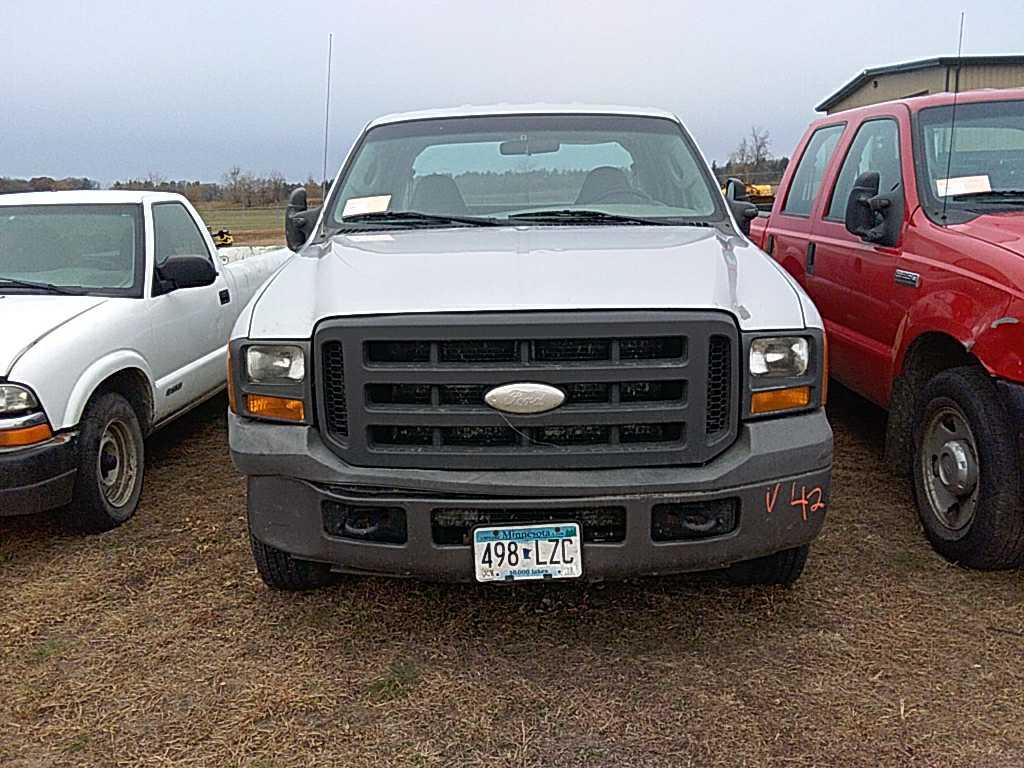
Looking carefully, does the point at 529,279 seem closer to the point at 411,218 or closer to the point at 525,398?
the point at 525,398

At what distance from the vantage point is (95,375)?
4.34 meters

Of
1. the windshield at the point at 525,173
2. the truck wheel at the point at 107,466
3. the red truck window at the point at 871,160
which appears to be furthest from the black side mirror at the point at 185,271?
the red truck window at the point at 871,160

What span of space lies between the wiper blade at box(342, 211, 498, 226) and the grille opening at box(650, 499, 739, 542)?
165 cm

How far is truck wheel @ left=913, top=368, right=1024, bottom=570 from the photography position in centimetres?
→ 363

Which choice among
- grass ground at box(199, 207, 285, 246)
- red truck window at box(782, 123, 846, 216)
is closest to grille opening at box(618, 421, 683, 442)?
red truck window at box(782, 123, 846, 216)

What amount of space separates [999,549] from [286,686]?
2.77m

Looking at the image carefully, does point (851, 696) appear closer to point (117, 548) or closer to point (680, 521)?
point (680, 521)

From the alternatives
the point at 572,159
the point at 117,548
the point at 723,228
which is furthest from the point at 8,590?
the point at 723,228

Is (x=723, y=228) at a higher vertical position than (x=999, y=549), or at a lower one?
higher

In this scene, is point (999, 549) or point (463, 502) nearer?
point (463, 502)

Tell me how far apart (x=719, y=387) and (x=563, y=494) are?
0.63 meters

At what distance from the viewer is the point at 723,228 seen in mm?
4125

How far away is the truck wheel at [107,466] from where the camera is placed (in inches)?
167

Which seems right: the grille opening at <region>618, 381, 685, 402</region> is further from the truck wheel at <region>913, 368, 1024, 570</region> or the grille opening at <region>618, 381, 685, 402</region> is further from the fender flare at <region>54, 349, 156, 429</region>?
the fender flare at <region>54, 349, 156, 429</region>
